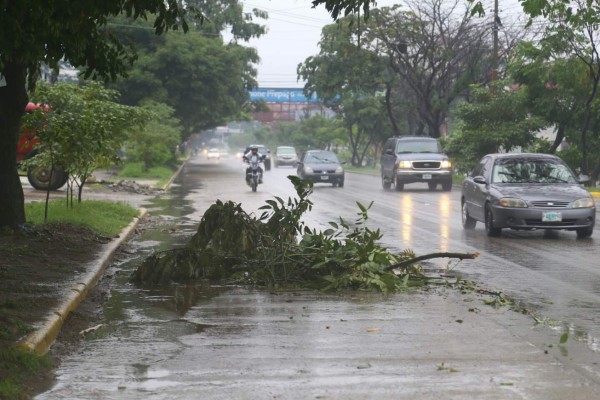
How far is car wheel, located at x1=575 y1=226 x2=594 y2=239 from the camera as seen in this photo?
18.3 meters

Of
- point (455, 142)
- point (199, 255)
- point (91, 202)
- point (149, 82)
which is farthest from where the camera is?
point (149, 82)

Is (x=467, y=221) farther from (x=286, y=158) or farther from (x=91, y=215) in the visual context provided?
(x=286, y=158)

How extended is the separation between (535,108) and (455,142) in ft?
15.3

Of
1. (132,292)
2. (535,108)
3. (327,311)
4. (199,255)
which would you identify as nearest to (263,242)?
(199,255)

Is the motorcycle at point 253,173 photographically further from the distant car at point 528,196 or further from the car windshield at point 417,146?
the distant car at point 528,196

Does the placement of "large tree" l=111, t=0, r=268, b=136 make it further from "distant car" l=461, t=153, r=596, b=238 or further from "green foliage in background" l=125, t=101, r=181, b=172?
"distant car" l=461, t=153, r=596, b=238

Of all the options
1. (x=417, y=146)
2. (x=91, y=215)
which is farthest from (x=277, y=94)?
(x=91, y=215)

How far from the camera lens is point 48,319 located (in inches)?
353

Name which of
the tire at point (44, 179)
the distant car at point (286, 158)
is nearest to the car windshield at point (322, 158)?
the tire at point (44, 179)

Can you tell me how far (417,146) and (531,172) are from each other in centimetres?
2109

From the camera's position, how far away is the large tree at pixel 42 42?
10453 mm

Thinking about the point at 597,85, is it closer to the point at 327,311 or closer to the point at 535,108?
the point at 535,108

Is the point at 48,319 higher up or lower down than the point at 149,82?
lower down

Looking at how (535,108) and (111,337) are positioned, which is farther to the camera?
(535,108)
